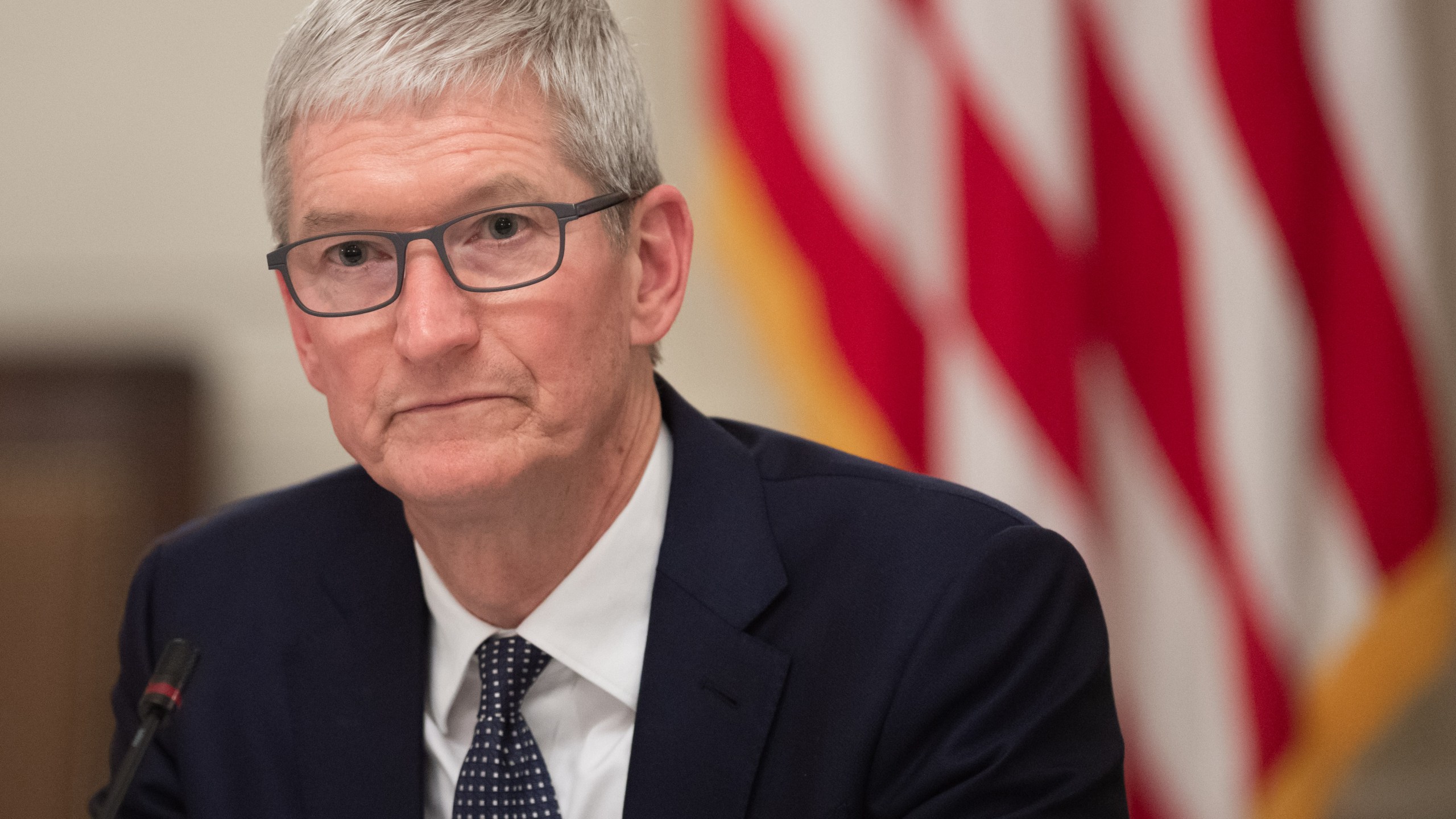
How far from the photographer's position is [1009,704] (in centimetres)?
130

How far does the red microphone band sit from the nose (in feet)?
1.32

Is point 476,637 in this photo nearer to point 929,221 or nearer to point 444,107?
point 444,107

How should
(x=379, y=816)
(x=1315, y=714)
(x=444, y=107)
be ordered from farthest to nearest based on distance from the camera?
(x=1315, y=714), (x=379, y=816), (x=444, y=107)

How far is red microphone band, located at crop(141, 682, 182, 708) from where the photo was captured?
1.26m

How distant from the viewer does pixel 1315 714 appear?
235cm

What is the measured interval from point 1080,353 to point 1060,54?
0.56 m

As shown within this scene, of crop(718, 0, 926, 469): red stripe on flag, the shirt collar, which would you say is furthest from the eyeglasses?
crop(718, 0, 926, 469): red stripe on flag

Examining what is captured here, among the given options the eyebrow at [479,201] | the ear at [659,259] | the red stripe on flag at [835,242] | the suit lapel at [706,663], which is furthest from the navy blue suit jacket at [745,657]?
the red stripe on flag at [835,242]

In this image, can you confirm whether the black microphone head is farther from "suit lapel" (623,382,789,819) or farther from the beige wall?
the beige wall

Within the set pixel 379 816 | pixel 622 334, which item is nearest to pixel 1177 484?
pixel 622 334

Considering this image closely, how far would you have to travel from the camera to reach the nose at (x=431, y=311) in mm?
1264

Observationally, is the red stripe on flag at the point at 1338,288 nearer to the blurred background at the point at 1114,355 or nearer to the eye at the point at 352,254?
the blurred background at the point at 1114,355

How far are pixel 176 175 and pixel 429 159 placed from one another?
1.75m

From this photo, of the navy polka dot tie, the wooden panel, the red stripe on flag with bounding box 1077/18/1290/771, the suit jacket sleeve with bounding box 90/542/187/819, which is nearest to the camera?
the navy polka dot tie
